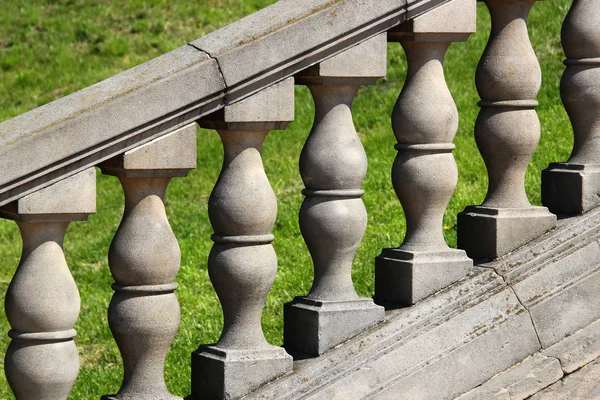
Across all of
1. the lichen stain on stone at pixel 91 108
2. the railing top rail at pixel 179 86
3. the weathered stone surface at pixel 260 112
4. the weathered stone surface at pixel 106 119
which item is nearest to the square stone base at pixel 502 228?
the railing top rail at pixel 179 86

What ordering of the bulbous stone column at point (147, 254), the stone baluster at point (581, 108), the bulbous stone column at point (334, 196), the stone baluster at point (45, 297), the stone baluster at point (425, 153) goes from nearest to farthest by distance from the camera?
the stone baluster at point (45, 297) → the bulbous stone column at point (147, 254) → the bulbous stone column at point (334, 196) → the stone baluster at point (425, 153) → the stone baluster at point (581, 108)

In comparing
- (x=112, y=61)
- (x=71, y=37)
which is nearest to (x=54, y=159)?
(x=112, y=61)

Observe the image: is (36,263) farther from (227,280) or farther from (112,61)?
(112,61)

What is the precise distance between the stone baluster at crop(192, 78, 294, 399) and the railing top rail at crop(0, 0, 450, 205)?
0.08m

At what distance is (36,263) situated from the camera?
8.68 feet

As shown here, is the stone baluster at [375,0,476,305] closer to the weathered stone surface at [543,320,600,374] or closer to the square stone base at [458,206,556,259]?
the square stone base at [458,206,556,259]

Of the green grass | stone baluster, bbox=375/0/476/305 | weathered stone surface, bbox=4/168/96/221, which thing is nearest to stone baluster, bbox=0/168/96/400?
weathered stone surface, bbox=4/168/96/221

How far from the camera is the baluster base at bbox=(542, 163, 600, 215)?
352 centimetres

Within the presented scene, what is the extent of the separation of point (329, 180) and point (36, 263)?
2.93 ft

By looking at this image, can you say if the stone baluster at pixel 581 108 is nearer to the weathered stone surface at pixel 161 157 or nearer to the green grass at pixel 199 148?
the weathered stone surface at pixel 161 157

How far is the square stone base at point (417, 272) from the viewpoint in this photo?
3.19 m

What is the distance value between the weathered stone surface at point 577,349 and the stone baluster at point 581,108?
473 mm

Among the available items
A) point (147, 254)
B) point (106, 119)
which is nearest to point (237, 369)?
point (147, 254)

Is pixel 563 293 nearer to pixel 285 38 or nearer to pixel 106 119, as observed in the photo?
pixel 285 38
